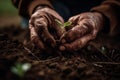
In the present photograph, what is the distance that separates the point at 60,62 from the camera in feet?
6.48

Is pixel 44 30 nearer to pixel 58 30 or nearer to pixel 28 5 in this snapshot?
pixel 58 30

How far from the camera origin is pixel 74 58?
2.05 metres

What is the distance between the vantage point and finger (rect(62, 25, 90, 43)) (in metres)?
1.97

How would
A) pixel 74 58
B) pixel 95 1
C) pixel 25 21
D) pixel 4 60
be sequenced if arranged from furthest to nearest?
pixel 25 21 < pixel 95 1 < pixel 74 58 < pixel 4 60

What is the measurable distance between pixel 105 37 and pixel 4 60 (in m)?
2.76

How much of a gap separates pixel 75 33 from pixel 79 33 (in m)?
0.05

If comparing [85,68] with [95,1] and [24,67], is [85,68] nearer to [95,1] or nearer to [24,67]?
[24,67]

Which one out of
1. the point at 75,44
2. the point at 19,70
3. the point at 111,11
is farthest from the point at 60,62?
the point at 111,11

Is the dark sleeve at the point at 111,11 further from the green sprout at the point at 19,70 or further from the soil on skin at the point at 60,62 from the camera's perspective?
the green sprout at the point at 19,70

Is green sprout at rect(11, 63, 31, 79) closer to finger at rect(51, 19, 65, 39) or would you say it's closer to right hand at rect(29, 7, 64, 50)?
right hand at rect(29, 7, 64, 50)

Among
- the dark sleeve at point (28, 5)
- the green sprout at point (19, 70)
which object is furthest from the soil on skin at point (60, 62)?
the dark sleeve at point (28, 5)

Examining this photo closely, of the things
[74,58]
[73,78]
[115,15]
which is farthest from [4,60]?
[115,15]

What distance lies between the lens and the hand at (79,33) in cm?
199

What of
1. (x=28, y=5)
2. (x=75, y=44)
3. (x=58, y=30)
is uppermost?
(x=28, y=5)
